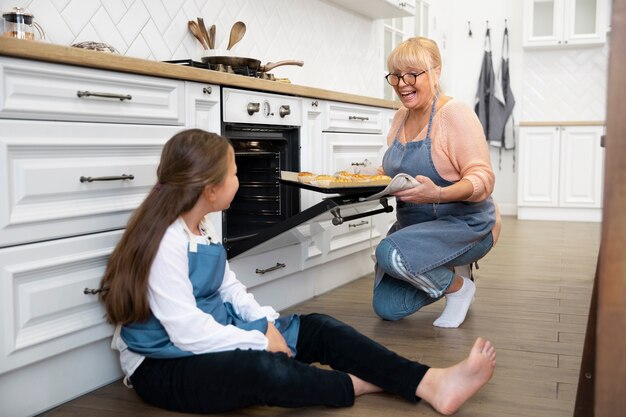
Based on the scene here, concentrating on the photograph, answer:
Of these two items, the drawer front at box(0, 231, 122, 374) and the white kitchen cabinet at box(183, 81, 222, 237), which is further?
the white kitchen cabinet at box(183, 81, 222, 237)

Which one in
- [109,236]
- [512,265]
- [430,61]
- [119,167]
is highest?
[430,61]

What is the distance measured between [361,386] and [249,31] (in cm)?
207

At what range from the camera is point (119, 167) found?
192cm

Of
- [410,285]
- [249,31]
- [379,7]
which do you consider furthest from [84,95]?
[379,7]

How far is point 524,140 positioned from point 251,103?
4.56m

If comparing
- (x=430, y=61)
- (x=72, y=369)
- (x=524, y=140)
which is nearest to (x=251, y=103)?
(x=430, y=61)

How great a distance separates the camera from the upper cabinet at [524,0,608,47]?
20.6 feet

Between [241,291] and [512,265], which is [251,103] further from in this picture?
[512,265]

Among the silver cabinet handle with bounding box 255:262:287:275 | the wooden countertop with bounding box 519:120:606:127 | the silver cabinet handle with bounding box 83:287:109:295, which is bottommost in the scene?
the silver cabinet handle with bounding box 255:262:287:275

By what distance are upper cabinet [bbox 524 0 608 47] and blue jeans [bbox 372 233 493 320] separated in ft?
14.4

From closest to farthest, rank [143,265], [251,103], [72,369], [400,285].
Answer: [143,265]
[72,369]
[251,103]
[400,285]

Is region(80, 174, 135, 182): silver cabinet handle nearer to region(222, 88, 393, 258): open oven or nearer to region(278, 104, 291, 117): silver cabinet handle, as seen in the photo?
region(222, 88, 393, 258): open oven

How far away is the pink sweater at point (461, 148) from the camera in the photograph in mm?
2402

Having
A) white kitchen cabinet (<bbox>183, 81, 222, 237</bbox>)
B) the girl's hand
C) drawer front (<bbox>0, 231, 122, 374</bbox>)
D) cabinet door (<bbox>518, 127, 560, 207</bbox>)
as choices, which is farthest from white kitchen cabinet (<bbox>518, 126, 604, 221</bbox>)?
drawer front (<bbox>0, 231, 122, 374</bbox>)
